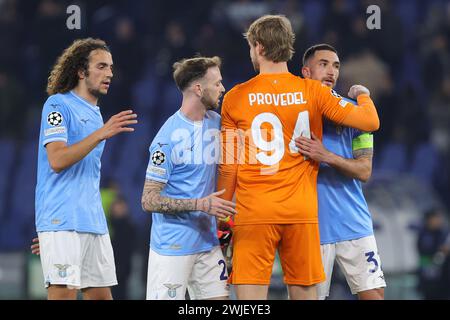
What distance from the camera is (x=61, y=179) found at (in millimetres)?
5949

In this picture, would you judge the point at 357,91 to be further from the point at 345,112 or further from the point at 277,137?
the point at 277,137

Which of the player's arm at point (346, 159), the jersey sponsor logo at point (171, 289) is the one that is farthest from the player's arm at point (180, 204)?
the player's arm at point (346, 159)

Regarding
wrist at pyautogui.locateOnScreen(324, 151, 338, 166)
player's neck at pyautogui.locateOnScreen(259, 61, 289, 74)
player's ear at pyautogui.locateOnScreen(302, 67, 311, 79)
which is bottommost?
wrist at pyautogui.locateOnScreen(324, 151, 338, 166)

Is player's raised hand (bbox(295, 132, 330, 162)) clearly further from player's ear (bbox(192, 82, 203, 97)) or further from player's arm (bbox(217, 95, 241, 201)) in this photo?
player's ear (bbox(192, 82, 203, 97))

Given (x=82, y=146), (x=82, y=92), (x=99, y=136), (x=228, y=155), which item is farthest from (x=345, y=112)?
(x=82, y=92)

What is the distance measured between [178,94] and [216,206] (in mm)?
8143

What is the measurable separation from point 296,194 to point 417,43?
407 inches

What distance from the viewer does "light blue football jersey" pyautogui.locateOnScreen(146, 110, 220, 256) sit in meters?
5.93

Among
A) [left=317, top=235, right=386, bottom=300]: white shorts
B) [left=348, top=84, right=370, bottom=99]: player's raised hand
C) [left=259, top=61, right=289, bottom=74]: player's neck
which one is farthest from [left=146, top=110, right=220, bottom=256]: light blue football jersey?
[left=348, top=84, right=370, bottom=99]: player's raised hand

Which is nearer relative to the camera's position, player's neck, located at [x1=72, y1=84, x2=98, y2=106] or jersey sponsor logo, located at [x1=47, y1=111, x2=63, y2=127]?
jersey sponsor logo, located at [x1=47, y1=111, x2=63, y2=127]

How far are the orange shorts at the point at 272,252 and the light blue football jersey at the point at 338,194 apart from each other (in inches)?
19.3

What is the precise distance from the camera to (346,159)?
603cm

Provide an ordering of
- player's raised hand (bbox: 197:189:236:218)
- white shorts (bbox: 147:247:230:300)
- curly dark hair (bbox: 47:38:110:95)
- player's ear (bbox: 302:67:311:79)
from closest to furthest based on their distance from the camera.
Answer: player's raised hand (bbox: 197:189:236:218), white shorts (bbox: 147:247:230:300), curly dark hair (bbox: 47:38:110:95), player's ear (bbox: 302:67:311:79)

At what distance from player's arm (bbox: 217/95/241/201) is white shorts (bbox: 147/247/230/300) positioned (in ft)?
1.43
